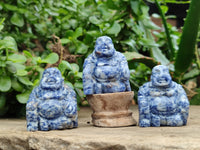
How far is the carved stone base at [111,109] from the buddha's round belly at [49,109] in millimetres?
279

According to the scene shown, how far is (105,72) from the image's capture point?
2240 mm

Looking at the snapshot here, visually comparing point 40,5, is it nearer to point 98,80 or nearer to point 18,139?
point 98,80

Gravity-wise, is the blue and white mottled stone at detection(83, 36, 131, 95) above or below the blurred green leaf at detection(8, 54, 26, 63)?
below

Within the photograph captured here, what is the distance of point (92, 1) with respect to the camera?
11.7ft

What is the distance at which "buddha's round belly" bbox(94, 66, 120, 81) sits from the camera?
7.36ft

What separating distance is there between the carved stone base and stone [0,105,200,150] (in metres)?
A: 0.11

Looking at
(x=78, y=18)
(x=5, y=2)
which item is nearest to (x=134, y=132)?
(x=78, y=18)

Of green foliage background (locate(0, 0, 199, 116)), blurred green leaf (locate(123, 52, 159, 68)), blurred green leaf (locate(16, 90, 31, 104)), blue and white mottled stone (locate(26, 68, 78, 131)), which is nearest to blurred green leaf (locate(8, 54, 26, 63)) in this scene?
green foliage background (locate(0, 0, 199, 116))

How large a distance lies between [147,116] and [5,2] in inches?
85.6

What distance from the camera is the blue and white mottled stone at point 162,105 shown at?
84.3 inches

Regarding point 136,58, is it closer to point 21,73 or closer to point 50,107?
point 21,73

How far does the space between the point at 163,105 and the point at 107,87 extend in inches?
15.7

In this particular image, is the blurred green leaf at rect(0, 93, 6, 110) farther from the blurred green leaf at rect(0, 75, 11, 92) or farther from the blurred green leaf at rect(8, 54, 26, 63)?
the blurred green leaf at rect(8, 54, 26, 63)

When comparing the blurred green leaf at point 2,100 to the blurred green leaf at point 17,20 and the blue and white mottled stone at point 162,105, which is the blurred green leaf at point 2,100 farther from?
the blue and white mottled stone at point 162,105
